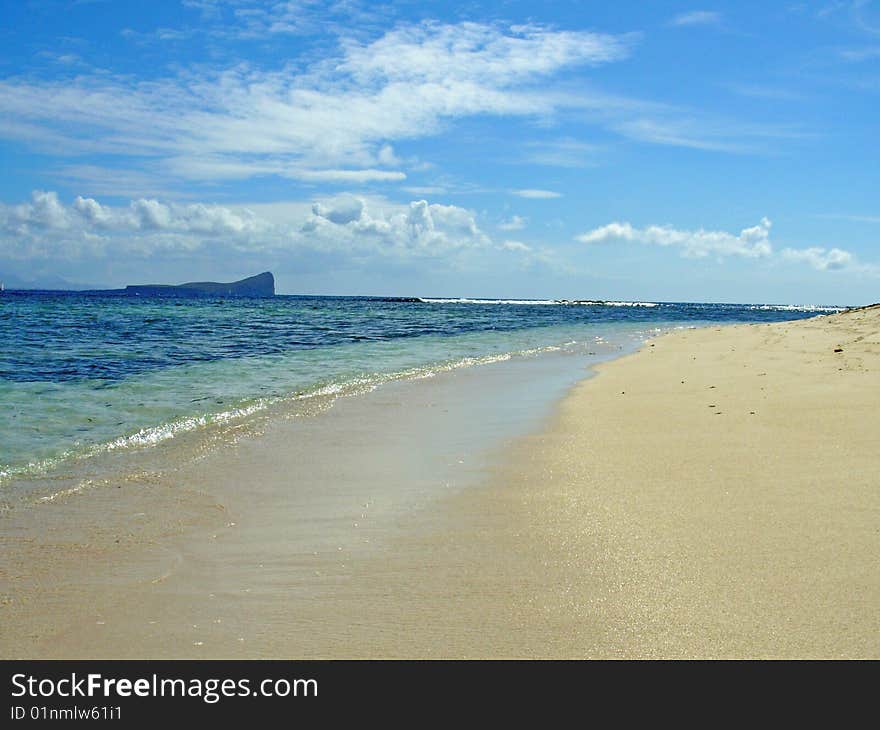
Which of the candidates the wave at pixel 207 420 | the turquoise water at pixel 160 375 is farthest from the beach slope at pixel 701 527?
the turquoise water at pixel 160 375

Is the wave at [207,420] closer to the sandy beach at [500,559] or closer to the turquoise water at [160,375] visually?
the turquoise water at [160,375]

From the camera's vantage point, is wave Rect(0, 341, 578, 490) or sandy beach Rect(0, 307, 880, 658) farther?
wave Rect(0, 341, 578, 490)

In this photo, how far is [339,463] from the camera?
22.3 feet

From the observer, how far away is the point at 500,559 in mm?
4129

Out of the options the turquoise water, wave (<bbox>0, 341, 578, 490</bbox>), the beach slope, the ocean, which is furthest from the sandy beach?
the turquoise water

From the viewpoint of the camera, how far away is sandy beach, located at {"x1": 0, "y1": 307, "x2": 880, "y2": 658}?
316 cm

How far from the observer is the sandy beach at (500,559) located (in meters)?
3.16

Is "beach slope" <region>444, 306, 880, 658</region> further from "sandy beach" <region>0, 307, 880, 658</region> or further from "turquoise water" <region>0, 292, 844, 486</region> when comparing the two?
"turquoise water" <region>0, 292, 844, 486</region>

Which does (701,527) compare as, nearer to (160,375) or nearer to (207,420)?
(207,420)

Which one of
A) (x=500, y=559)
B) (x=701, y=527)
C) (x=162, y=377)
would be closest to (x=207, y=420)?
(x=162, y=377)

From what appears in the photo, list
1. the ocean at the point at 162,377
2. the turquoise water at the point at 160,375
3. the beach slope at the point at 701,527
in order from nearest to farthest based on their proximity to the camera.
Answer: the beach slope at the point at 701,527 < the ocean at the point at 162,377 < the turquoise water at the point at 160,375
